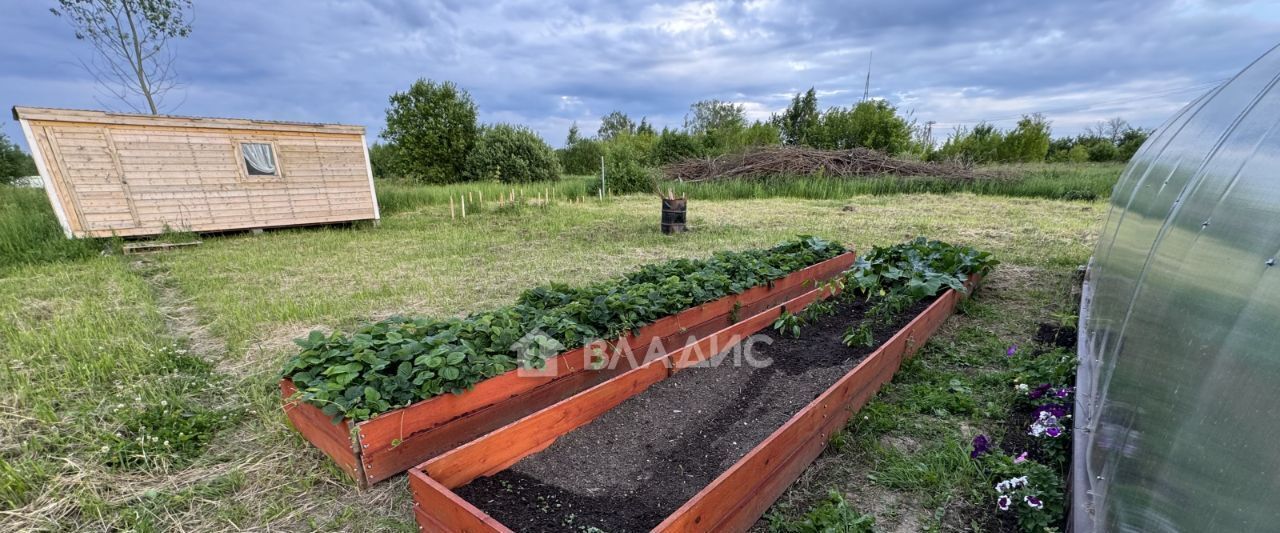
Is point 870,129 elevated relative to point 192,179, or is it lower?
elevated

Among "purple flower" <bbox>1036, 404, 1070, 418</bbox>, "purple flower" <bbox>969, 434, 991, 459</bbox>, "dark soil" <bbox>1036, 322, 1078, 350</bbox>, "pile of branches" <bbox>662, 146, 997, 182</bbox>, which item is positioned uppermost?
"pile of branches" <bbox>662, 146, 997, 182</bbox>

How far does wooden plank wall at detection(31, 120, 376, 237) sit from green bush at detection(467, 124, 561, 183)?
10.6 metres

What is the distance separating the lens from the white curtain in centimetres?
799

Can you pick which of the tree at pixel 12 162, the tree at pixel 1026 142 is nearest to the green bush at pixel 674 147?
the tree at pixel 1026 142

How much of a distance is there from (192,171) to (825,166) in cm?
1520

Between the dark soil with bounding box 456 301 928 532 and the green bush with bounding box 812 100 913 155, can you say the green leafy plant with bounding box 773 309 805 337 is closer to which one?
the dark soil with bounding box 456 301 928 532

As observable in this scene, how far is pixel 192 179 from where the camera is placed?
755cm

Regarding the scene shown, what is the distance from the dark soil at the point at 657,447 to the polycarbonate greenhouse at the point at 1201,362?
3.75ft

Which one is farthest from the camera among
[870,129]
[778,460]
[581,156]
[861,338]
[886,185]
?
[581,156]

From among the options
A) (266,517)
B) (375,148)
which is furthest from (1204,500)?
(375,148)

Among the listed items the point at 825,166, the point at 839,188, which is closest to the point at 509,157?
the point at 825,166

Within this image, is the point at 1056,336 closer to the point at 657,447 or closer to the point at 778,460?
the point at 778,460

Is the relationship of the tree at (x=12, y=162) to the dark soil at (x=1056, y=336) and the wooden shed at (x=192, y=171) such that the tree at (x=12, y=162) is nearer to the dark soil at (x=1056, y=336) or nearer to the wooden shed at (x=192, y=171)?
the wooden shed at (x=192, y=171)

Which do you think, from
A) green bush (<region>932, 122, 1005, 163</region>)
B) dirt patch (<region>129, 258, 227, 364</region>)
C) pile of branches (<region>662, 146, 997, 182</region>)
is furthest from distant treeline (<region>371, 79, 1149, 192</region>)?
dirt patch (<region>129, 258, 227, 364</region>)
